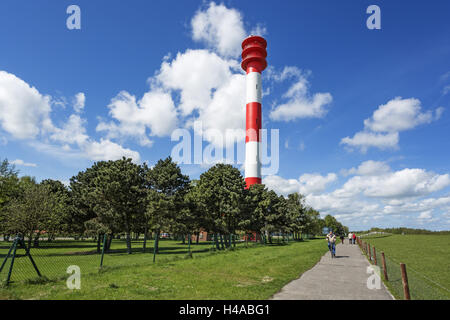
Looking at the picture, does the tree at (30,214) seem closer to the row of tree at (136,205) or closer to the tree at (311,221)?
the row of tree at (136,205)

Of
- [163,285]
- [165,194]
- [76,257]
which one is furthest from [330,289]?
[165,194]

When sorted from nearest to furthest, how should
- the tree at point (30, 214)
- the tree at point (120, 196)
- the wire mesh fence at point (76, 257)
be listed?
the wire mesh fence at point (76, 257) → the tree at point (30, 214) → the tree at point (120, 196)

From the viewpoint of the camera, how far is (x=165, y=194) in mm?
30562

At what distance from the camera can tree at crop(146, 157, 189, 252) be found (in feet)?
97.0

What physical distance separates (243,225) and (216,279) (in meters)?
24.3

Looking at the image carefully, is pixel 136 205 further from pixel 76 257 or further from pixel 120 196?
pixel 76 257

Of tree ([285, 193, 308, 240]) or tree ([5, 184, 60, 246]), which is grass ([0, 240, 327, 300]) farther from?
tree ([285, 193, 308, 240])

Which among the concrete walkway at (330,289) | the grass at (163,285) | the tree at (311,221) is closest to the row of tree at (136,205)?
the grass at (163,285)

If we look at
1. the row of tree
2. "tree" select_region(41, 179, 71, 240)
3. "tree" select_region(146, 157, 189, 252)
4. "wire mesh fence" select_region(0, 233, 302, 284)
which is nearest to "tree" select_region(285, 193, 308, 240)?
"wire mesh fence" select_region(0, 233, 302, 284)

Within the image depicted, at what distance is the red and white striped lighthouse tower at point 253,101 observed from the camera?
154 feet

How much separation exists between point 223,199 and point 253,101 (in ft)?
77.1

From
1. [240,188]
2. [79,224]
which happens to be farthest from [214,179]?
[79,224]

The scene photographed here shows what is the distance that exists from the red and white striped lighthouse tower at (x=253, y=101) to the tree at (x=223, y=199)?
10.8 meters
